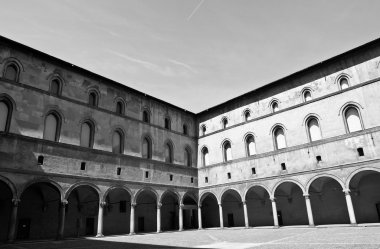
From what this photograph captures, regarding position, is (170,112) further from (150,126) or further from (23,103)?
(23,103)

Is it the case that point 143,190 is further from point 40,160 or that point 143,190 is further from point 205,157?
point 40,160

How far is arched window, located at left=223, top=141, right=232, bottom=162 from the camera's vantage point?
89.2 ft

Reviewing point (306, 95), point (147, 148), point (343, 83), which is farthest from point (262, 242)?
point (147, 148)

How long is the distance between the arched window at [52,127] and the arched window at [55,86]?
1574 millimetres

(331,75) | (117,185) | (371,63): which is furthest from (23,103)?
(371,63)

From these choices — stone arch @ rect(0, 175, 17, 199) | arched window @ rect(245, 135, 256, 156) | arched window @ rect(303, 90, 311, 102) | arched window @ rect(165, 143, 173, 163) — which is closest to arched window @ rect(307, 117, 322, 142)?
arched window @ rect(303, 90, 311, 102)

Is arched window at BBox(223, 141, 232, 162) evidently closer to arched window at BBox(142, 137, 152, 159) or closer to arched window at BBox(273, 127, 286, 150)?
arched window at BBox(273, 127, 286, 150)

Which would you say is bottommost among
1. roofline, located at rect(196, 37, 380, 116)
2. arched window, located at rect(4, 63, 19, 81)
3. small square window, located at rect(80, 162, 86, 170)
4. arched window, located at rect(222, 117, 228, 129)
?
small square window, located at rect(80, 162, 86, 170)

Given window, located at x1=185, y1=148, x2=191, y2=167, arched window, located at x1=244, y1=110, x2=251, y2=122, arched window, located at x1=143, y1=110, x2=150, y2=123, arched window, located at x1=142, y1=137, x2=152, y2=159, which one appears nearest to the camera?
arched window, located at x1=142, y1=137, x2=152, y2=159

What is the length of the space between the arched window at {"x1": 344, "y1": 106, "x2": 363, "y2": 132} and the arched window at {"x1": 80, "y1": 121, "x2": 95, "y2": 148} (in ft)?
58.6

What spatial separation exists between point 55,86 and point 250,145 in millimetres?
16100

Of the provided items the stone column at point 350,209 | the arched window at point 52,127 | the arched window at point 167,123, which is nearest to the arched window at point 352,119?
the stone column at point 350,209

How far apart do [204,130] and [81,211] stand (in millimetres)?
13867

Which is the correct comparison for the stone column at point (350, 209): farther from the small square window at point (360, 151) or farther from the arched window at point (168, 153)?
the arched window at point (168, 153)
